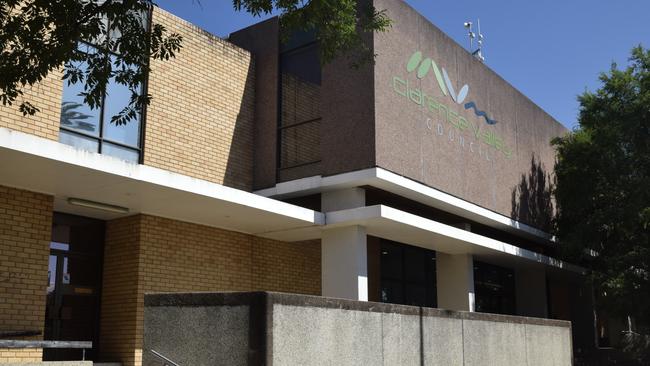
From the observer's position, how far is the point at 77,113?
1295 cm

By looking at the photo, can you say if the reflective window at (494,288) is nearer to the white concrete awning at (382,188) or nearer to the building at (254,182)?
the building at (254,182)

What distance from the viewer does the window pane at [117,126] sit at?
531 inches

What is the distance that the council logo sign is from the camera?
1681cm

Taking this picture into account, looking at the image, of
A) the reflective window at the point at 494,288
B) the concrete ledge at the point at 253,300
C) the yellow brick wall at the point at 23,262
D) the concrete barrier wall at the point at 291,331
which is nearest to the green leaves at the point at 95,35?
the concrete ledge at the point at 253,300

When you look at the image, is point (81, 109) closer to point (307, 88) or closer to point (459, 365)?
point (307, 88)

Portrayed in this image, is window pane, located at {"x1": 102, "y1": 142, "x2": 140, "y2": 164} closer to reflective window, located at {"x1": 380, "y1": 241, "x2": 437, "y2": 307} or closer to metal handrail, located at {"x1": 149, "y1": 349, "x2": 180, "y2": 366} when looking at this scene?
metal handrail, located at {"x1": 149, "y1": 349, "x2": 180, "y2": 366}

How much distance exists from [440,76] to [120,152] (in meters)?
8.13

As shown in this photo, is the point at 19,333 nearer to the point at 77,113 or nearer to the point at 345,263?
the point at 77,113

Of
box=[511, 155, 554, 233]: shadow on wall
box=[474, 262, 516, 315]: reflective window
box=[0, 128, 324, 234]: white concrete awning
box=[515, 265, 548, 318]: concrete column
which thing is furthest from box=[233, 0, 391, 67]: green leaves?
box=[515, 265, 548, 318]: concrete column

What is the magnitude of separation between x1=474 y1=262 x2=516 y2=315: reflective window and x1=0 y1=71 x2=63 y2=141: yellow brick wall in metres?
14.1

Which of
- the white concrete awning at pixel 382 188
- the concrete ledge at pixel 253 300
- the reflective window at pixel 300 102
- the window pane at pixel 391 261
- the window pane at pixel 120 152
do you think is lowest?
the concrete ledge at pixel 253 300

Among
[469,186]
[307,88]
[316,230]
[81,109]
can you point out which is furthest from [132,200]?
[469,186]

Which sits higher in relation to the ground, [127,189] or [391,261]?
[127,189]


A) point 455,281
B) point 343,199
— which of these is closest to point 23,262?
point 343,199
